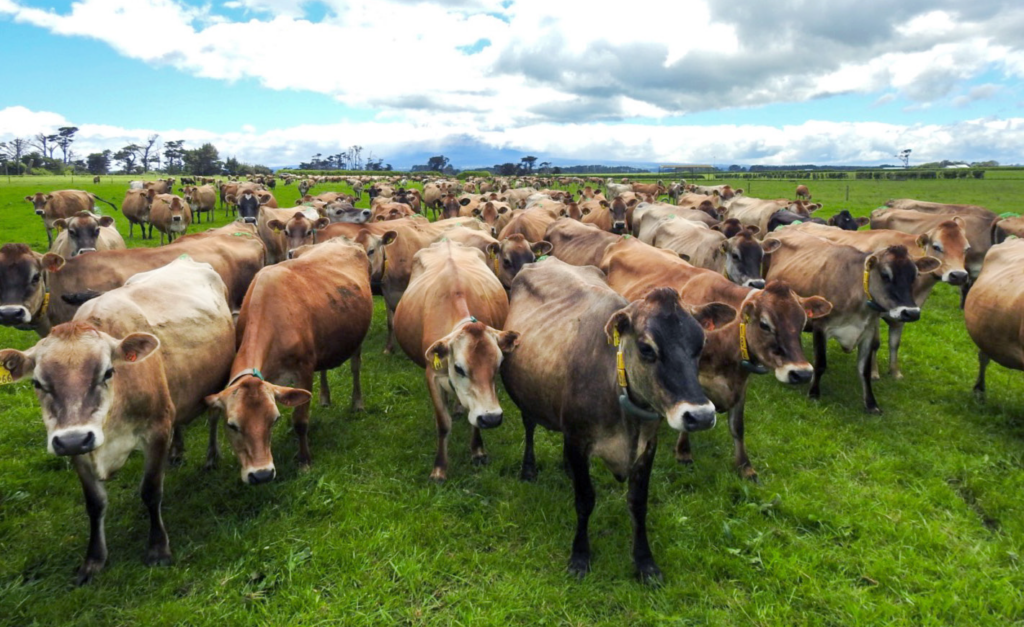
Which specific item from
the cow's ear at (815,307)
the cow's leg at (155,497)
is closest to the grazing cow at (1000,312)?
the cow's ear at (815,307)

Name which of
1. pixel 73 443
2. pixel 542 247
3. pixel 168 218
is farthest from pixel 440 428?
pixel 168 218

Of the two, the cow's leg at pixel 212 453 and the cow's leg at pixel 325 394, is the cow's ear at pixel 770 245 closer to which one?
the cow's leg at pixel 325 394

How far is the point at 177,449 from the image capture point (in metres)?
6.21

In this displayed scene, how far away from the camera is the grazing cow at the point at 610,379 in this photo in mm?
3809

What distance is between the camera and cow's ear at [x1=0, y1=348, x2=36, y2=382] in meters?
3.87

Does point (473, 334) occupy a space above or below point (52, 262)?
below

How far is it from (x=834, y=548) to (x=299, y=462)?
5.14 meters

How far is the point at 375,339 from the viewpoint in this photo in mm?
10734

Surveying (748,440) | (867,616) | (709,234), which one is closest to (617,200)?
(709,234)

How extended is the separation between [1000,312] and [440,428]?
22.1ft

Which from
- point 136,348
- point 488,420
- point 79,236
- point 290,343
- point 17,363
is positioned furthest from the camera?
point 79,236

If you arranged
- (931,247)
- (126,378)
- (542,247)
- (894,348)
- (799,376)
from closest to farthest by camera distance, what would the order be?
1. (126,378)
2. (799,376)
3. (894,348)
4. (931,247)
5. (542,247)

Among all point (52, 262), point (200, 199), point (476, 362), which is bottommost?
point (476, 362)

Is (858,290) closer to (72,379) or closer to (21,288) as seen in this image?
(72,379)
